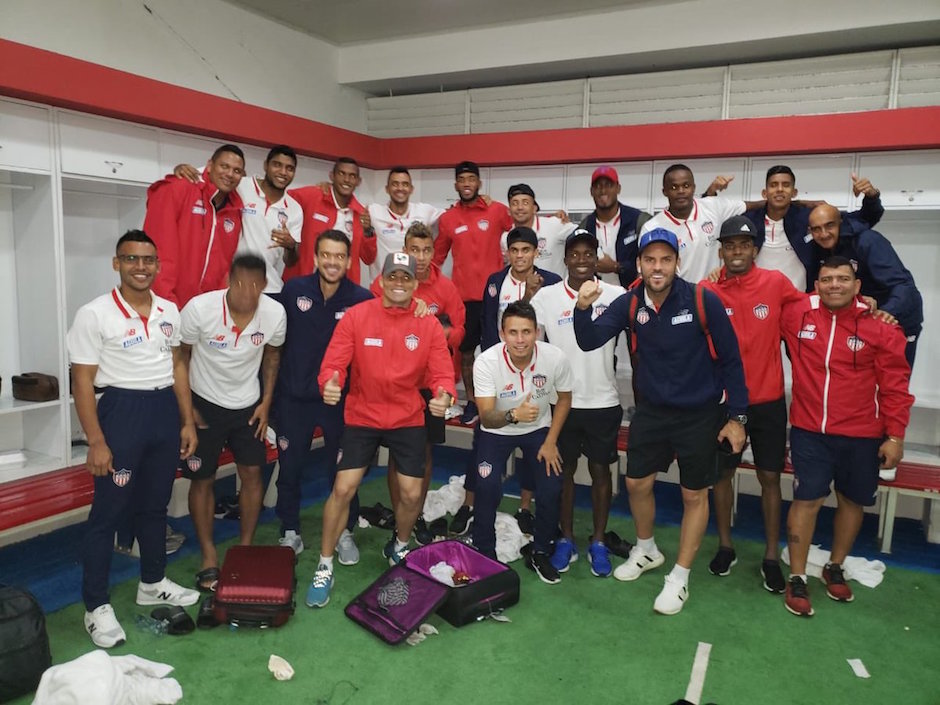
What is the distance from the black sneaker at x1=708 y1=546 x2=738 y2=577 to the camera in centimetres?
347

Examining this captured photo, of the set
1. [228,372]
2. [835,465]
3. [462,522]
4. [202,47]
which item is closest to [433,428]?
[462,522]

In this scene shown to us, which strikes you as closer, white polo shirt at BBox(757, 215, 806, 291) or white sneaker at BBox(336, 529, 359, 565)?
white sneaker at BBox(336, 529, 359, 565)

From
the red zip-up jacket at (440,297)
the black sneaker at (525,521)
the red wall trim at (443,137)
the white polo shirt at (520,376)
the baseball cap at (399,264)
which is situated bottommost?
the black sneaker at (525,521)

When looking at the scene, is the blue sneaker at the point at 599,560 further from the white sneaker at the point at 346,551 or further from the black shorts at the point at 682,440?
the white sneaker at the point at 346,551

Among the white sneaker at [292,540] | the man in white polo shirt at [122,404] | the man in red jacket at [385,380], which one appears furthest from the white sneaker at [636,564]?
the man in white polo shirt at [122,404]

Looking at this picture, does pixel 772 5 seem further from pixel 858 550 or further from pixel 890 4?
pixel 858 550

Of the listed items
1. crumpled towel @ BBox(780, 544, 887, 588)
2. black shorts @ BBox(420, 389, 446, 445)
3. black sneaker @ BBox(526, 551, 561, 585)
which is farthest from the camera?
black shorts @ BBox(420, 389, 446, 445)

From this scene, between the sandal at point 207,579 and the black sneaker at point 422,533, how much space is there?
108 centimetres

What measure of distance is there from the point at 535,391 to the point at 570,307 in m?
0.52

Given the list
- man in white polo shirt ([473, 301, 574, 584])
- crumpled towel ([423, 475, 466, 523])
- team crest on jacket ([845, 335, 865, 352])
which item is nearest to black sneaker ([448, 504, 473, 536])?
crumpled towel ([423, 475, 466, 523])

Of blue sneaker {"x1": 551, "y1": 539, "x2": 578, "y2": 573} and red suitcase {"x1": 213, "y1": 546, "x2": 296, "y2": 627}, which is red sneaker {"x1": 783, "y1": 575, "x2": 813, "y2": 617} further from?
red suitcase {"x1": 213, "y1": 546, "x2": 296, "y2": 627}

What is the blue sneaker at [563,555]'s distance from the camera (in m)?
3.47

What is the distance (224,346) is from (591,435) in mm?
1830

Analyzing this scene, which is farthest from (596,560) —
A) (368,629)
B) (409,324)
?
(409,324)
